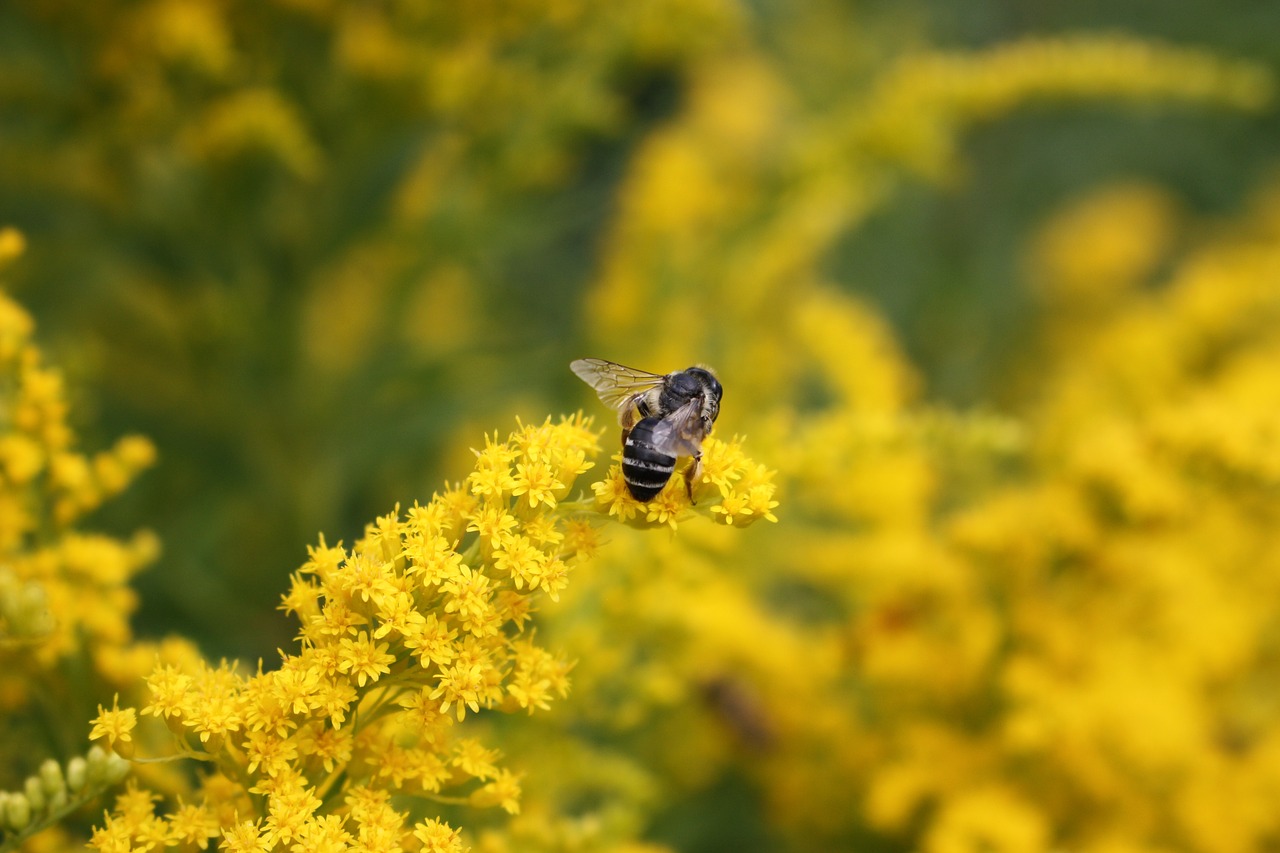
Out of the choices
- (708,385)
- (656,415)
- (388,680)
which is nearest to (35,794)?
(388,680)

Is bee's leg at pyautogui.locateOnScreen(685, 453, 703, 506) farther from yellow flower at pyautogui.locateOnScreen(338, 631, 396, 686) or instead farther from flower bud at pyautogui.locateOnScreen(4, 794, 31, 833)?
flower bud at pyautogui.locateOnScreen(4, 794, 31, 833)

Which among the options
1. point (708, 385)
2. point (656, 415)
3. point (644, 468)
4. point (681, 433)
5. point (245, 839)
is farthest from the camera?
point (708, 385)

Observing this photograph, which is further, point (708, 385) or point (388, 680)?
point (708, 385)

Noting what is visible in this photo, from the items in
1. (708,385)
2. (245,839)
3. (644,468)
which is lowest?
(245,839)

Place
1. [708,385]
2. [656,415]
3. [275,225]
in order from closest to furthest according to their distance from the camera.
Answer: [656,415], [708,385], [275,225]

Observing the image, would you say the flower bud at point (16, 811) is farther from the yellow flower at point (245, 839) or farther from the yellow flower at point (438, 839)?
the yellow flower at point (438, 839)

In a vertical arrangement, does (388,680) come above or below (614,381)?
below

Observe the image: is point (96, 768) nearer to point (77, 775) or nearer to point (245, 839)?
point (77, 775)
